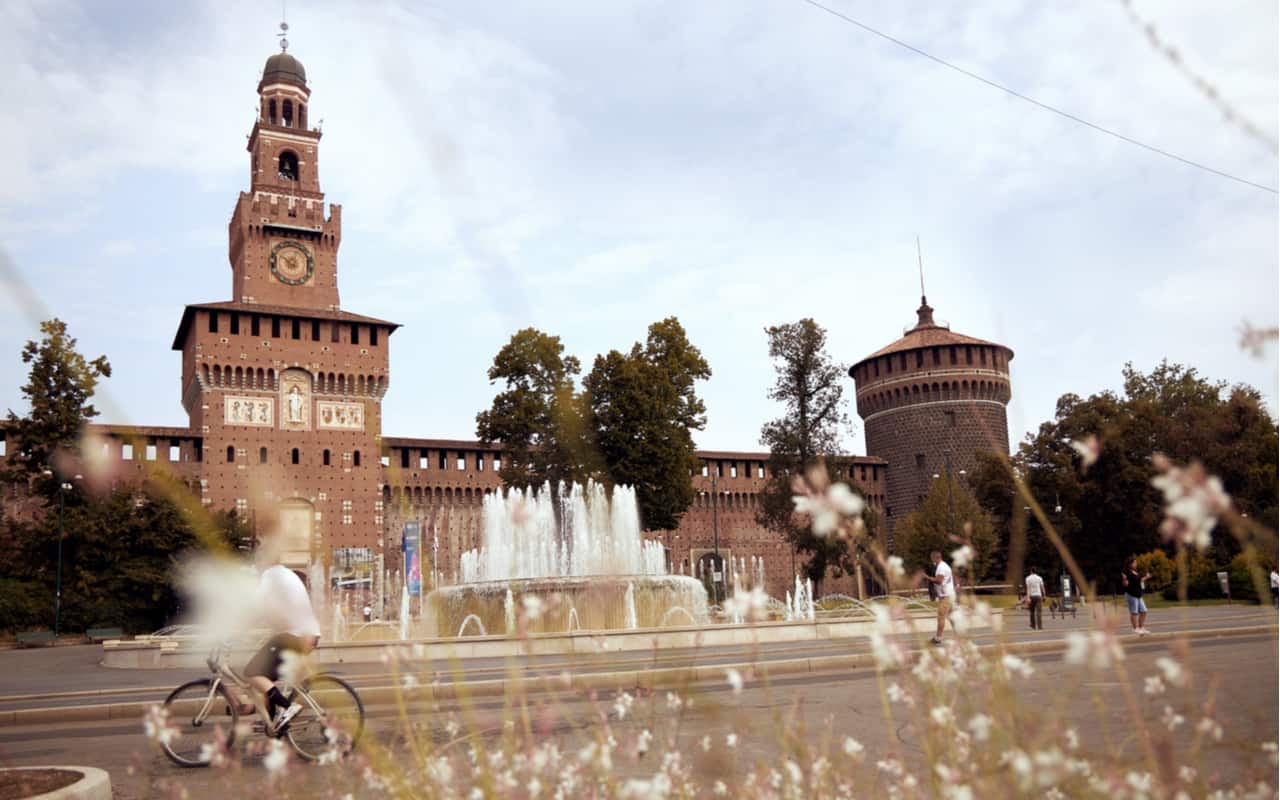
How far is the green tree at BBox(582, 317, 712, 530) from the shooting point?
37.2 meters

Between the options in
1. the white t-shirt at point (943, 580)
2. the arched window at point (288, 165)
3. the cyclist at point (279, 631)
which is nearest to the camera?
the cyclist at point (279, 631)

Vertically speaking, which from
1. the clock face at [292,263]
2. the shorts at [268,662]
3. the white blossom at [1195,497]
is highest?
the clock face at [292,263]

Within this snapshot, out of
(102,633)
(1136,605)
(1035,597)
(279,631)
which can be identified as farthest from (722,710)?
(102,633)

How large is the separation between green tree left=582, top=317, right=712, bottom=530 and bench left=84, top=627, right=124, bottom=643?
1535cm

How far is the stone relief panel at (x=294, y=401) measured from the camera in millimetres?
43625

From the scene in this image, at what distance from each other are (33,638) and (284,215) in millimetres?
23493

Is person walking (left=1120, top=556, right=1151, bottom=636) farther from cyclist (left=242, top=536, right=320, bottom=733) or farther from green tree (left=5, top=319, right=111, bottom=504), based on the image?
green tree (left=5, top=319, right=111, bottom=504)

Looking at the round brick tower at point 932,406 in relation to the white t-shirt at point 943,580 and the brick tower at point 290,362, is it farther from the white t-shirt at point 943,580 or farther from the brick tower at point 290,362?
the white t-shirt at point 943,580

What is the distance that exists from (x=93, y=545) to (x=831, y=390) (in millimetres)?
25240

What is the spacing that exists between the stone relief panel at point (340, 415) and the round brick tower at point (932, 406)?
2772 centimetres

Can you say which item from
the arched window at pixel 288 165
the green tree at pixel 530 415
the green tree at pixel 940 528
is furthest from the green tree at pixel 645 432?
the arched window at pixel 288 165

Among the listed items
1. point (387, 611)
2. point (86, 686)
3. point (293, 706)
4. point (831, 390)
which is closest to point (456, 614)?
point (86, 686)

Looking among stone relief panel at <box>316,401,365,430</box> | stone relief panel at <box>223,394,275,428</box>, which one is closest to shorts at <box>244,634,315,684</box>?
stone relief panel at <box>223,394,275,428</box>

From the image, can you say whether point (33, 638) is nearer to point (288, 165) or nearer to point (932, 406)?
point (288, 165)
